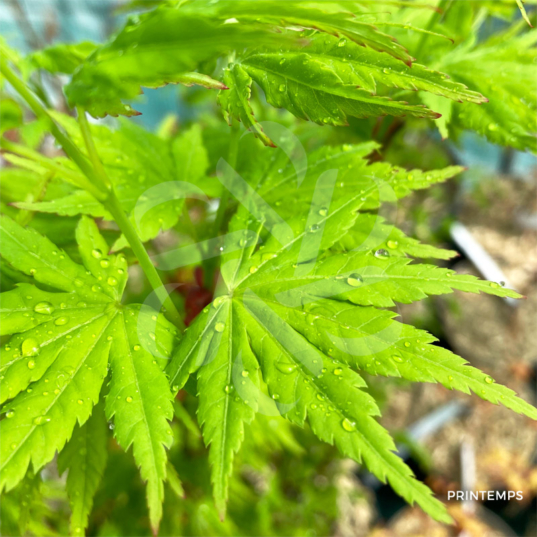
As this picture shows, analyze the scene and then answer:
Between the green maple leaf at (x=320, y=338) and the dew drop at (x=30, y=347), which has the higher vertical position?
the dew drop at (x=30, y=347)

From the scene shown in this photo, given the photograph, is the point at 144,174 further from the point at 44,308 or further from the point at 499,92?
the point at 499,92

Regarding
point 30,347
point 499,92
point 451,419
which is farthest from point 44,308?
point 451,419

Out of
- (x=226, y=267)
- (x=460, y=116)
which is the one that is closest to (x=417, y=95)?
(x=460, y=116)

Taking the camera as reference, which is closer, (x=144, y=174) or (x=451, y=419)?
(x=144, y=174)

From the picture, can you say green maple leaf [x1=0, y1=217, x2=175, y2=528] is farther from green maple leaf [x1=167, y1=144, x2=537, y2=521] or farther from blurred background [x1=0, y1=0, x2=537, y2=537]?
blurred background [x1=0, y1=0, x2=537, y2=537]

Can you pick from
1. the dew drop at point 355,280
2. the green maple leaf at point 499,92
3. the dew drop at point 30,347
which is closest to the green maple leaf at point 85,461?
the dew drop at point 30,347

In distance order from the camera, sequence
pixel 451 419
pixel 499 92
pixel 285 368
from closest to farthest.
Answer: pixel 285 368
pixel 499 92
pixel 451 419

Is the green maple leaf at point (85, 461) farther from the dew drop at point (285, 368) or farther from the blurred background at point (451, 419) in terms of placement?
the blurred background at point (451, 419)
